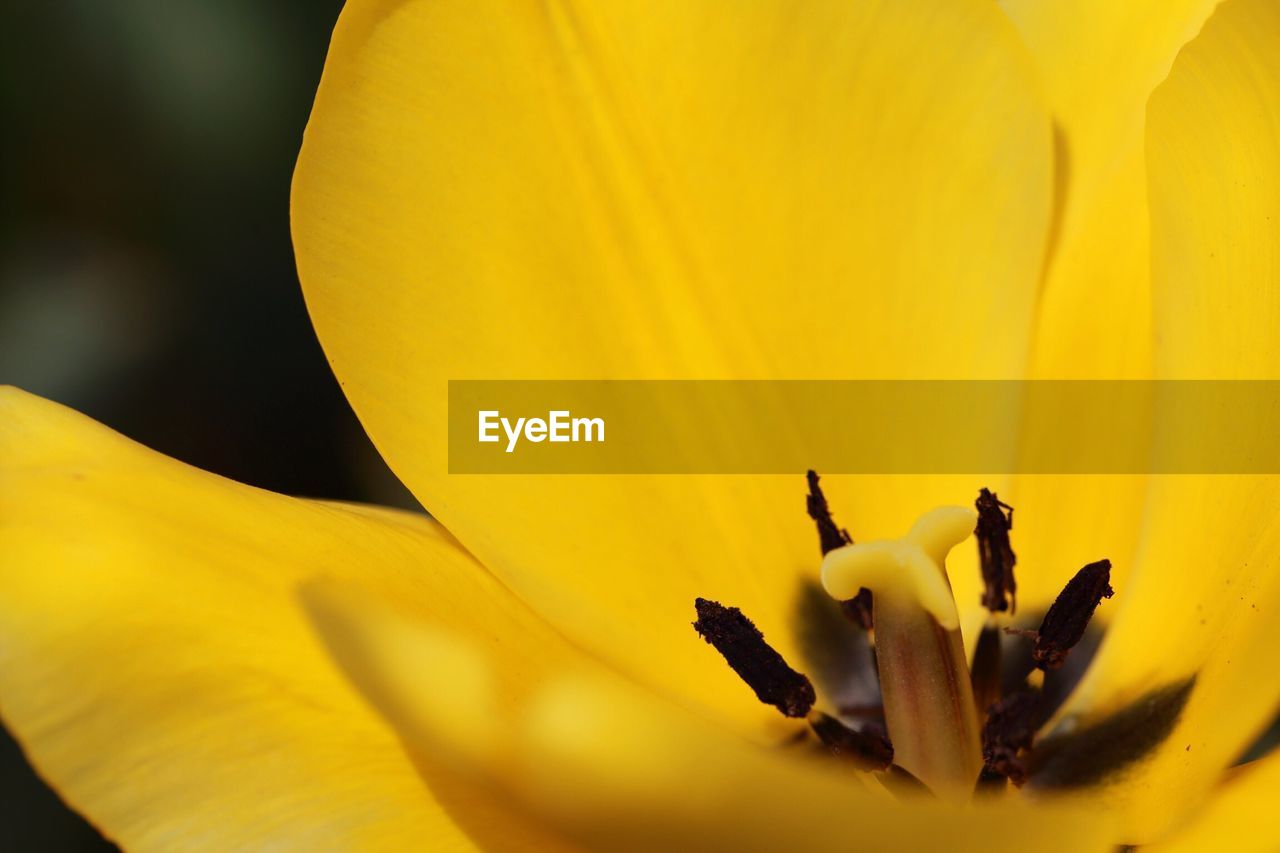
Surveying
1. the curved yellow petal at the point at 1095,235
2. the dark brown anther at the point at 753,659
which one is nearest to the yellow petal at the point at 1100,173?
the curved yellow petal at the point at 1095,235

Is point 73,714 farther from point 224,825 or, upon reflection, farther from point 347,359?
point 347,359

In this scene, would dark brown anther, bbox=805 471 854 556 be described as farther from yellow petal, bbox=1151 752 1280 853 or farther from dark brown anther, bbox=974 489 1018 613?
yellow petal, bbox=1151 752 1280 853

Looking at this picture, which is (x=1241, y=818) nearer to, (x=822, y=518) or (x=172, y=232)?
(x=822, y=518)

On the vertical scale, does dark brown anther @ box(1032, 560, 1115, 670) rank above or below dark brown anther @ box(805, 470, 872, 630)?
below

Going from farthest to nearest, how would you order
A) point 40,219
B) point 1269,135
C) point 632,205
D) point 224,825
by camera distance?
point 40,219
point 632,205
point 1269,135
point 224,825

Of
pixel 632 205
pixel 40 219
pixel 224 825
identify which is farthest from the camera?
pixel 40 219

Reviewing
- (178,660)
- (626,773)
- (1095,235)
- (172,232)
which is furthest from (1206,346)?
(172,232)

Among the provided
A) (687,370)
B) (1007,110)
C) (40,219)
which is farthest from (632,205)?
(40,219)

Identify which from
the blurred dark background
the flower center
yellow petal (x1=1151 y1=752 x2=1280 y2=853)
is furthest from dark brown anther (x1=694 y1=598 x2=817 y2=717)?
the blurred dark background
